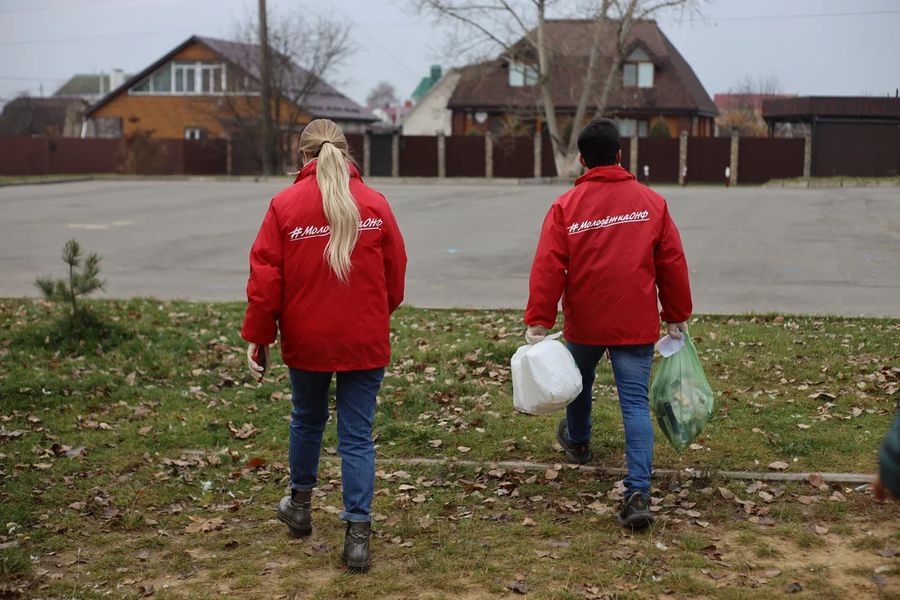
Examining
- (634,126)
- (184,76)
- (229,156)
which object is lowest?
(229,156)

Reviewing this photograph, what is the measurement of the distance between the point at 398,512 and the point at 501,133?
137 ft

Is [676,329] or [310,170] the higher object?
[310,170]

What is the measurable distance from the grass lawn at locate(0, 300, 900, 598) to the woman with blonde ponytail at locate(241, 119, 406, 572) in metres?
0.63

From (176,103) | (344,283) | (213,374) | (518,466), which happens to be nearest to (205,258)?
(213,374)

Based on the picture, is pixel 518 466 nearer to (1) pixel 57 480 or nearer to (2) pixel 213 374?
(1) pixel 57 480

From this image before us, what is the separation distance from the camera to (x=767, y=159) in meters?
→ 43.4

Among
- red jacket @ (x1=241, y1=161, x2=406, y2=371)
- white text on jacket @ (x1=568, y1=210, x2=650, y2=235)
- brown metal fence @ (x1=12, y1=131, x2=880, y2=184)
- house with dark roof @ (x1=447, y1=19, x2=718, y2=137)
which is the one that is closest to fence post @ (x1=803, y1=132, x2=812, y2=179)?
brown metal fence @ (x1=12, y1=131, x2=880, y2=184)

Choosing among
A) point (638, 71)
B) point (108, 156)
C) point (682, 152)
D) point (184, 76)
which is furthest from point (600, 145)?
point (184, 76)

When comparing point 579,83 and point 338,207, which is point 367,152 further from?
point 338,207

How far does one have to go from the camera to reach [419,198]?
92.7 ft

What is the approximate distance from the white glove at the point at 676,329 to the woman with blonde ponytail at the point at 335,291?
1.45 meters

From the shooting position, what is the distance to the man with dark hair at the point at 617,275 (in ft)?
17.3

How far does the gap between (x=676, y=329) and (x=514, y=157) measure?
4116cm

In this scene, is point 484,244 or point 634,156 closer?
point 484,244
